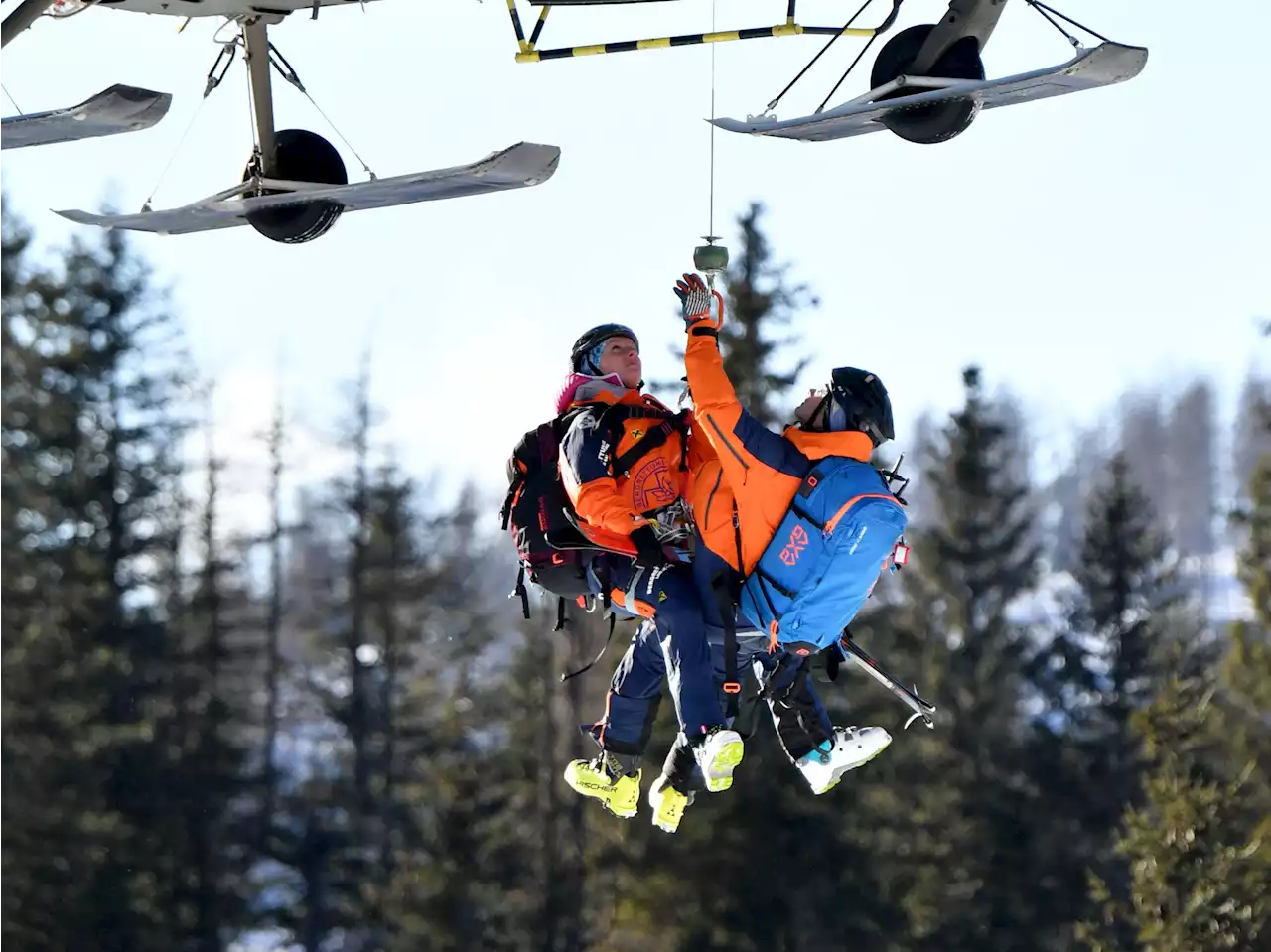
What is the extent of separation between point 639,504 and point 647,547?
230 millimetres

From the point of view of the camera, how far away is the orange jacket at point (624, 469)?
32.3ft

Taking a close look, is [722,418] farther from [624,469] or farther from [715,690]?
[715,690]

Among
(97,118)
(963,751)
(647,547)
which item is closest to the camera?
(647,547)

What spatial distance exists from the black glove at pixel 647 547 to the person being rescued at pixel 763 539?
0.59 ft

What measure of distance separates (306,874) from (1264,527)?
1668 centimetres

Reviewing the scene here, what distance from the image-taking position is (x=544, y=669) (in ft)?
133

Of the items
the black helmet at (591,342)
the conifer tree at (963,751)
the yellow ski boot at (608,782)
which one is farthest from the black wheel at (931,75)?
the conifer tree at (963,751)

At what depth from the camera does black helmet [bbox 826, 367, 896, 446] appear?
962cm

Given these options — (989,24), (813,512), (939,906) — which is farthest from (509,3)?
(939,906)

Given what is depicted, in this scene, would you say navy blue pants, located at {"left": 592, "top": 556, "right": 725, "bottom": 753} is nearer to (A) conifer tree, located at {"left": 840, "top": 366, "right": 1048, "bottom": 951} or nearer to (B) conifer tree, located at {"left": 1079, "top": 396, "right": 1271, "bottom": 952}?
(B) conifer tree, located at {"left": 1079, "top": 396, "right": 1271, "bottom": 952}

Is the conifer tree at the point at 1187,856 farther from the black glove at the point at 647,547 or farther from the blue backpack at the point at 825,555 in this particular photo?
the black glove at the point at 647,547

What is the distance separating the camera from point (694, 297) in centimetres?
957

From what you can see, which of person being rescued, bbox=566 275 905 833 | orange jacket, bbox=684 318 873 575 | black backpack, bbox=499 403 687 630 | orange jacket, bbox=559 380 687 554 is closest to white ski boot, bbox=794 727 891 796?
person being rescued, bbox=566 275 905 833

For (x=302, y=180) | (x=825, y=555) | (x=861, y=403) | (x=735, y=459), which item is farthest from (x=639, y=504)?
(x=302, y=180)
